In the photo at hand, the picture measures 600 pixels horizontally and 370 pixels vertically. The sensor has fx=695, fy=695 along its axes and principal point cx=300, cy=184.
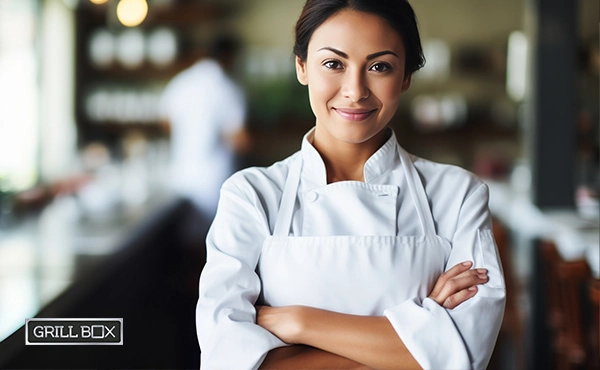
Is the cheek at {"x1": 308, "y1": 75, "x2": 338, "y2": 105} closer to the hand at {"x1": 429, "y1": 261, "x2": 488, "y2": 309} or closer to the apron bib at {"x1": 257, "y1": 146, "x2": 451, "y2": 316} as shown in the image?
the apron bib at {"x1": 257, "y1": 146, "x2": 451, "y2": 316}

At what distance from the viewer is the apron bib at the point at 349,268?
110cm

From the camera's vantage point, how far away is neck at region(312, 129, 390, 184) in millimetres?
1191

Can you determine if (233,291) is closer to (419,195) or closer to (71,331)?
(419,195)

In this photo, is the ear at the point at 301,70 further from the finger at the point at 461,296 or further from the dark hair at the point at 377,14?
the finger at the point at 461,296

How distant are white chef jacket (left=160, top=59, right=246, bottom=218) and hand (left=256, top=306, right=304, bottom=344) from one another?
4.31 ft

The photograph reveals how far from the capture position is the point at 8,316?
1485 mm

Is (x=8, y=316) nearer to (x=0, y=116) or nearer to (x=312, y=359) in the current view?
(x=0, y=116)

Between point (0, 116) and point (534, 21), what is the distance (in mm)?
1916

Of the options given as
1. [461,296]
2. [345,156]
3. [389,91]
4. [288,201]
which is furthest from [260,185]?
[461,296]

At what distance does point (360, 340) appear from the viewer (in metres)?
1.04

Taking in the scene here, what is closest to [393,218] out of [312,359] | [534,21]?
[312,359]

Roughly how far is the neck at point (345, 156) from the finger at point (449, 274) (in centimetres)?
22

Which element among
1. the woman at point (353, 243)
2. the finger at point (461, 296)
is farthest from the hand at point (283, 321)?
the finger at point (461, 296)

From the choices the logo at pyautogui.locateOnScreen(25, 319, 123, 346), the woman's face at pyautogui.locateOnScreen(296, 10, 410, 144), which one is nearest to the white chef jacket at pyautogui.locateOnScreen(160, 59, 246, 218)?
the logo at pyautogui.locateOnScreen(25, 319, 123, 346)
